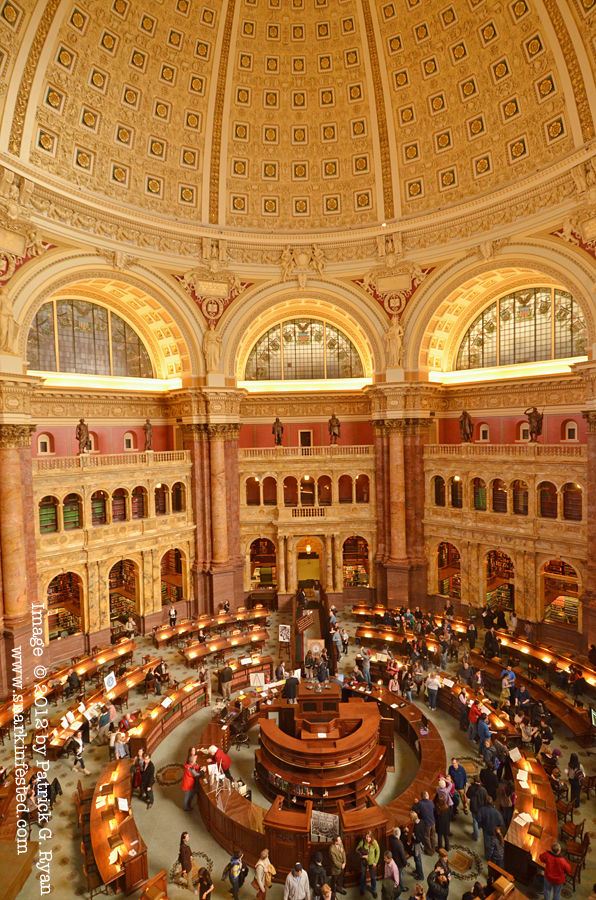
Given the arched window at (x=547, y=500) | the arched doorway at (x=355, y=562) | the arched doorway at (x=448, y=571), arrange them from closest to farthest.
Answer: the arched window at (x=547, y=500) < the arched doorway at (x=448, y=571) < the arched doorway at (x=355, y=562)

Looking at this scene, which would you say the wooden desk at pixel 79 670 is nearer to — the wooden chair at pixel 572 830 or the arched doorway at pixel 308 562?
the arched doorway at pixel 308 562

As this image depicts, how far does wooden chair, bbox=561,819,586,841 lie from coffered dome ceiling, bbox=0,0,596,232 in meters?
24.0

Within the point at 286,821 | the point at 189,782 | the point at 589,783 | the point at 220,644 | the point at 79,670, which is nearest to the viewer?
the point at 286,821

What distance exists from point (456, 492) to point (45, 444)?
2156 centimetres

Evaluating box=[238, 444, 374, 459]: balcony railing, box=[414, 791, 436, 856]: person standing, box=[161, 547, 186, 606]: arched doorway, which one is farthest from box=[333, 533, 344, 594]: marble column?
box=[414, 791, 436, 856]: person standing

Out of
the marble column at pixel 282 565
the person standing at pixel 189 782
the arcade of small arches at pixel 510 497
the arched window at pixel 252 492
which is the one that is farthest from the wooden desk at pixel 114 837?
the arcade of small arches at pixel 510 497

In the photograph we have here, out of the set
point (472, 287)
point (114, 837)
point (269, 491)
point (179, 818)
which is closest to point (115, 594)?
point (269, 491)

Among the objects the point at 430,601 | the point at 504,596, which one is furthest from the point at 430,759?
the point at 504,596

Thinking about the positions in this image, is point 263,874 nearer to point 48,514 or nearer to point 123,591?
point 48,514

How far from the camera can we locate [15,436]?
20672 mm

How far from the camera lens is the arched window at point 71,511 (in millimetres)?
24359

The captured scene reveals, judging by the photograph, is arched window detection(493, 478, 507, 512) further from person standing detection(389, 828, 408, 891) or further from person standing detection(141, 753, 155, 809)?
person standing detection(141, 753, 155, 809)

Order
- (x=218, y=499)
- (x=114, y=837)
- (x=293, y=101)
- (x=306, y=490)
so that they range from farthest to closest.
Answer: (x=306, y=490) → (x=218, y=499) → (x=293, y=101) → (x=114, y=837)

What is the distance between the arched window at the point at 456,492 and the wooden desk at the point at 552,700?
8.49 meters
